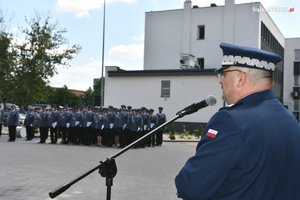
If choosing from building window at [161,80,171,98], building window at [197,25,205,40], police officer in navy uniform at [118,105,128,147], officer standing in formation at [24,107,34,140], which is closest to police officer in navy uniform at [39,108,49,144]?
officer standing in formation at [24,107,34,140]

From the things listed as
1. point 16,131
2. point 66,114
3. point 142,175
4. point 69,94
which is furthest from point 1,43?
point 69,94

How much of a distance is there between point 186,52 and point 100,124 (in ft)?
88.6

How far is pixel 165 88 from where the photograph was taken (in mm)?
35781

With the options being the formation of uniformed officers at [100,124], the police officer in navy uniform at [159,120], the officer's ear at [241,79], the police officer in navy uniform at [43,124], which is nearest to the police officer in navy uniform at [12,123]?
the formation of uniformed officers at [100,124]

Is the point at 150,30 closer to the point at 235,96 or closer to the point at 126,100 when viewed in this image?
the point at 126,100

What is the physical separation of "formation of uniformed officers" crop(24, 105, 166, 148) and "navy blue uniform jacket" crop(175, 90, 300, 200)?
17.9 metres

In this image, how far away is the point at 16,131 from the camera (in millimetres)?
25078

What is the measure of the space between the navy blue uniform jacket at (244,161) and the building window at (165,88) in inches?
1301

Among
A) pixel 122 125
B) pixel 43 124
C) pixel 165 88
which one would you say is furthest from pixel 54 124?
pixel 165 88

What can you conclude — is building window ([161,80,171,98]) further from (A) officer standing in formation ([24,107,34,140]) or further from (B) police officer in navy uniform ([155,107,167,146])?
(A) officer standing in formation ([24,107,34,140])

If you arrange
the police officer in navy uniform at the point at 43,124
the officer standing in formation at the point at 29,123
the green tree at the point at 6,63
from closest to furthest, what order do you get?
1. the police officer in navy uniform at the point at 43,124
2. the officer standing in formation at the point at 29,123
3. the green tree at the point at 6,63

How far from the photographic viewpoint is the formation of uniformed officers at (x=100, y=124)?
20438 mm

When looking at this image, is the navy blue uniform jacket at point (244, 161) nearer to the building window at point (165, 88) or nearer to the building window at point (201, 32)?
the building window at point (165, 88)

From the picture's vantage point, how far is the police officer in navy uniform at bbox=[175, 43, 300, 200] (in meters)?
2.26
